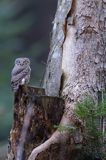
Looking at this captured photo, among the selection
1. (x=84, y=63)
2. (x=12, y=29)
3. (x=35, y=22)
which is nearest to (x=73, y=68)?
(x=84, y=63)

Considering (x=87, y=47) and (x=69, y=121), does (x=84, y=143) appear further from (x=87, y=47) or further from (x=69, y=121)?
(x=87, y=47)

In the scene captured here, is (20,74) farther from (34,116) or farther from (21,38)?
(21,38)

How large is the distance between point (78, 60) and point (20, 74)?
534mm

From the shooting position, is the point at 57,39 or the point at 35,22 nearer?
the point at 57,39

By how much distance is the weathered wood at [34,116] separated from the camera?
6.97 m

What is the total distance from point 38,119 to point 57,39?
1.04 metres

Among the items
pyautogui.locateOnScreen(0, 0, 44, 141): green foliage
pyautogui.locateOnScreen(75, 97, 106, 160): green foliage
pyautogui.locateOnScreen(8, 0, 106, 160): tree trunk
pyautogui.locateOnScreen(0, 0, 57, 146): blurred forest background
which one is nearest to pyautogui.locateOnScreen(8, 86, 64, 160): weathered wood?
pyautogui.locateOnScreen(8, 0, 106, 160): tree trunk

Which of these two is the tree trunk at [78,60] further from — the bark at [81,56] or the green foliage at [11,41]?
the green foliage at [11,41]

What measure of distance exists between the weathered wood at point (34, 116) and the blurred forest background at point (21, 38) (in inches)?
277

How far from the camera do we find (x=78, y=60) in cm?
741

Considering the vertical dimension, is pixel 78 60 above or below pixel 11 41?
below

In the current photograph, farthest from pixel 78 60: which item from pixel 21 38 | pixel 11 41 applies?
pixel 21 38

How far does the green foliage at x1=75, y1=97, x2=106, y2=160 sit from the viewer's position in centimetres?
684

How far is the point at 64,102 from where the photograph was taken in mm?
7254
